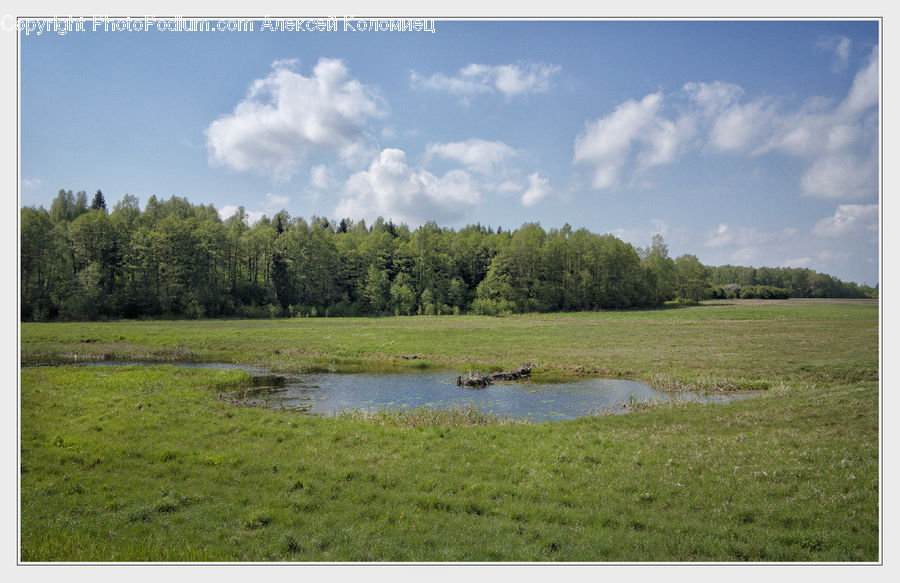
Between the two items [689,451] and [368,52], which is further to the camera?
[368,52]

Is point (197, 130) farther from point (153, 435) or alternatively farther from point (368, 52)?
point (153, 435)

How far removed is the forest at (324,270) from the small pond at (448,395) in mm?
5901

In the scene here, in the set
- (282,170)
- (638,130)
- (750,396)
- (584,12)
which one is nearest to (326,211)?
(282,170)

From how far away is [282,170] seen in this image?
13500mm

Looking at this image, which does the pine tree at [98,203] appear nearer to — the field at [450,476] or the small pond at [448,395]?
the field at [450,476]

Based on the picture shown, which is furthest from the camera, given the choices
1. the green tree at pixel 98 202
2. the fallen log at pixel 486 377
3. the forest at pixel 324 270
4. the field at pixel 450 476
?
the fallen log at pixel 486 377

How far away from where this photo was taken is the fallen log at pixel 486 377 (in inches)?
771

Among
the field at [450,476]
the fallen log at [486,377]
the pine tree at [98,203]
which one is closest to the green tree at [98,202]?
the pine tree at [98,203]

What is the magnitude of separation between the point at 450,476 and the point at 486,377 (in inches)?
457

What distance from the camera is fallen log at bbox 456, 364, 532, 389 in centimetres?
Answer: 1959

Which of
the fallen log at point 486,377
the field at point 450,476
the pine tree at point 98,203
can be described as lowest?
the fallen log at point 486,377

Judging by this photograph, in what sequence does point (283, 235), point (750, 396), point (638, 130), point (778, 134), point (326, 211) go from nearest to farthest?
point (778, 134)
point (638, 130)
point (326, 211)
point (750, 396)
point (283, 235)

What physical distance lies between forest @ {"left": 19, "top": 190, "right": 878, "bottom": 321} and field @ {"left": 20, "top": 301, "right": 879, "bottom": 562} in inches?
82.8

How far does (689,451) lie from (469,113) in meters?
11.0
